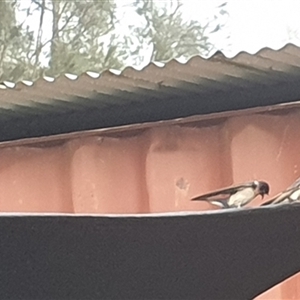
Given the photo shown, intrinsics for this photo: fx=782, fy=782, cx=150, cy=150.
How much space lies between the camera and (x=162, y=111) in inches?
37.5

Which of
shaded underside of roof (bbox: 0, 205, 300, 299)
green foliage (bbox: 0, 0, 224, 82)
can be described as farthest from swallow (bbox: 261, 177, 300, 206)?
green foliage (bbox: 0, 0, 224, 82)

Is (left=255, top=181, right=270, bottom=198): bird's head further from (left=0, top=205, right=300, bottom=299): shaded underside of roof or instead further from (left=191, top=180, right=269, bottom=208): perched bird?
(left=0, top=205, right=300, bottom=299): shaded underside of roof

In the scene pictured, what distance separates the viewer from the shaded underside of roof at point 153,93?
86 cm

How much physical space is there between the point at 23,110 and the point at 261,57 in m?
0.32

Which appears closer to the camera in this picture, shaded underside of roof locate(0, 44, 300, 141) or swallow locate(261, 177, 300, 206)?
swallow locate(261, 177, 300, 206)

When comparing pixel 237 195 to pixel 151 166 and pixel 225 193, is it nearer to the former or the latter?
pixel 225 193

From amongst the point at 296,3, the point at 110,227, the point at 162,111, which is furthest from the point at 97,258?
the point at 296,3

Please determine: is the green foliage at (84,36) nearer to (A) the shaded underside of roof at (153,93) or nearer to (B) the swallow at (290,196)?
(A) the shaded underside of roof at (153,93)

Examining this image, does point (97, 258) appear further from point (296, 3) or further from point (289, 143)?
point (296, 3)

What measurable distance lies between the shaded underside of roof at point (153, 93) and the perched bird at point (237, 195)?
125 millimetres

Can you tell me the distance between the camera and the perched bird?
31.5 inches

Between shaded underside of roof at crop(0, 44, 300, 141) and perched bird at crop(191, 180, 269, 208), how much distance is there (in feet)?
0.41

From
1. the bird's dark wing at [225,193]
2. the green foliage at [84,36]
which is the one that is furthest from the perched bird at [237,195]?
the green foliage at [84,36]

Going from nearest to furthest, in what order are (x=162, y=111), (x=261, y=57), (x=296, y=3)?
(x=261, y=57), (x=162, y=111), (x=296, y=3)
